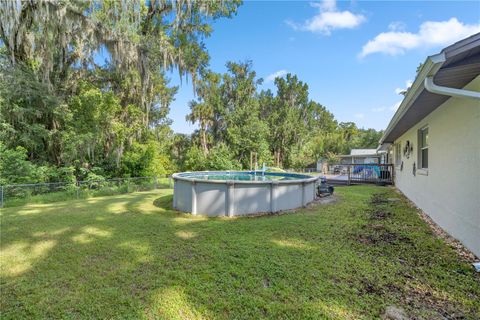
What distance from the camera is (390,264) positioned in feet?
10.4

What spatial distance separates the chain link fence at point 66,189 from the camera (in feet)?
26.1

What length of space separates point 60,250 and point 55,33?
366 inches

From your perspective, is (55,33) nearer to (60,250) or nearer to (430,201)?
(60,250)

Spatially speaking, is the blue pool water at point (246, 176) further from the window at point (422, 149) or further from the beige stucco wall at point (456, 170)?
the beige stucco wall at point (456, 170)

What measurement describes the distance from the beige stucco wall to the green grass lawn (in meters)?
0.45

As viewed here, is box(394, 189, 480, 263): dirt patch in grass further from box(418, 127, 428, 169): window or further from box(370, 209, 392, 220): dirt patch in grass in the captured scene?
box(418, 127, 428, 169): window

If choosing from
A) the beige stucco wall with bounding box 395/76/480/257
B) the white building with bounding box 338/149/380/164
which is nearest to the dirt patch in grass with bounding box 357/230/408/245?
the beige stucco wall with bounding box 395/76/480/257

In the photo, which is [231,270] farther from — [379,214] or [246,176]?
[246,176]

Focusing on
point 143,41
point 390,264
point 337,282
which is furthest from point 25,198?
point 390,264

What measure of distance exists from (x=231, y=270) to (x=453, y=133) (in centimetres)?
473

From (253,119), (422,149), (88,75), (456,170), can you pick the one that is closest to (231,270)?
(456,170)

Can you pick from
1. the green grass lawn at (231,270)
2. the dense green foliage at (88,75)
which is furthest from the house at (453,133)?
the dense green foliage at (88,75)

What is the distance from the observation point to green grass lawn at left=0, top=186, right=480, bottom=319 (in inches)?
89.8

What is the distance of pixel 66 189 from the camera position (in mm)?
9688
